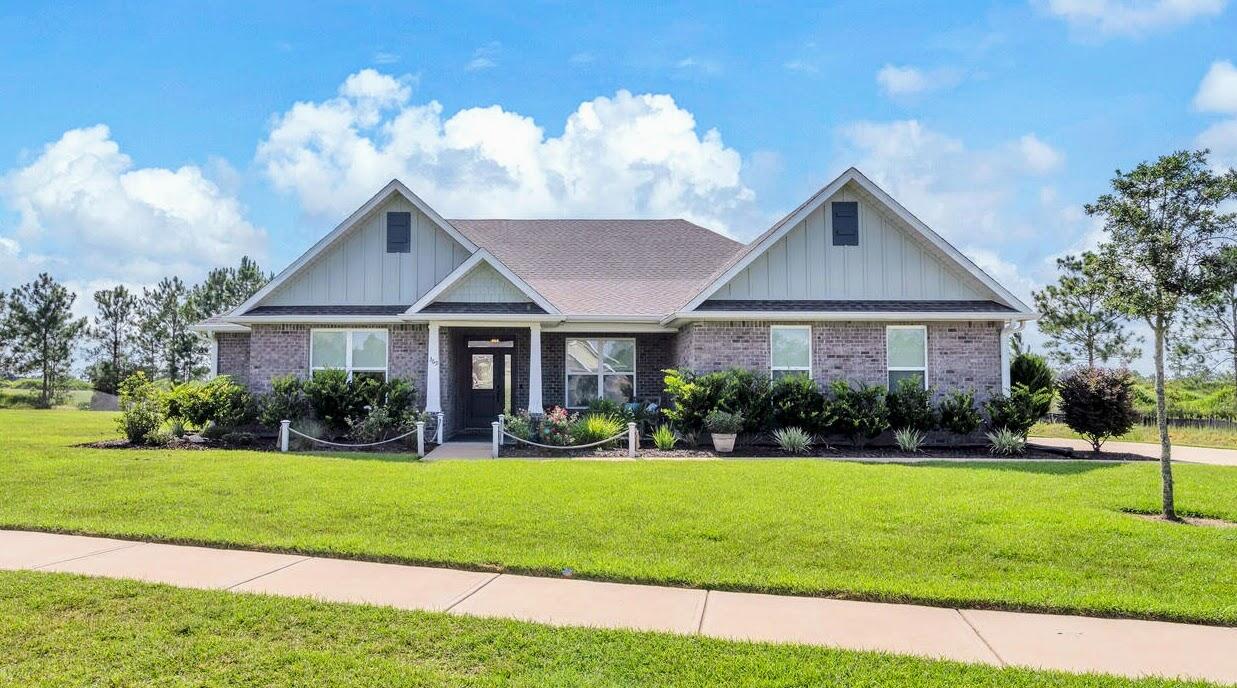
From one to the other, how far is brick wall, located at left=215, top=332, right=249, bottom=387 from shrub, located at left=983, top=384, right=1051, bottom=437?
761 inches

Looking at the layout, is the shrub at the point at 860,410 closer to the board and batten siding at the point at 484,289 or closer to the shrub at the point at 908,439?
the shrub at the point at 908,439

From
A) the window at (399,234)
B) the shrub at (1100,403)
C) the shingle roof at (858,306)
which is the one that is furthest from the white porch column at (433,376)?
the shrub at (1100,403)

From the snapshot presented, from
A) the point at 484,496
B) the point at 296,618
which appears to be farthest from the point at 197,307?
the point at 296,618

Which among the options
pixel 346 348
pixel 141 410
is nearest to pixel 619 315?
pixel 346 348

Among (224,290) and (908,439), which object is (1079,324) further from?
(224,290)

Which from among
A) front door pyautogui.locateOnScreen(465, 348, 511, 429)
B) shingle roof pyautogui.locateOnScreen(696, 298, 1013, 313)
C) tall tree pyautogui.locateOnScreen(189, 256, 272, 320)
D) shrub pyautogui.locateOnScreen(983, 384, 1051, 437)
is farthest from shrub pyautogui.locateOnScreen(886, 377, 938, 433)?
tall tree pyautogui.locateOnScreen(189, 256, 272, 320)

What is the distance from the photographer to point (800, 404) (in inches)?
612

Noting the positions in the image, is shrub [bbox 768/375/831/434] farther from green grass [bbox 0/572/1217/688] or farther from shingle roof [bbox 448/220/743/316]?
green grass [bbox 0/572/1217/688]

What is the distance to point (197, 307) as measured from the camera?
35.7 m

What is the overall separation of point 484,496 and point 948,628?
230 inches

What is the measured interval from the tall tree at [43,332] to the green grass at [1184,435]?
1828 inches

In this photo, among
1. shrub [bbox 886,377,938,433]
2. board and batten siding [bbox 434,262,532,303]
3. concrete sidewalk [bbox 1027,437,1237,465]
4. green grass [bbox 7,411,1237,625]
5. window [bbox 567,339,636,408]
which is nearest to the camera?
green grass [bbox 7,411,1237,625]

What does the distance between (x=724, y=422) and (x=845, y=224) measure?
5.65 meters

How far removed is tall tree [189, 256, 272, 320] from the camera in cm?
3528
